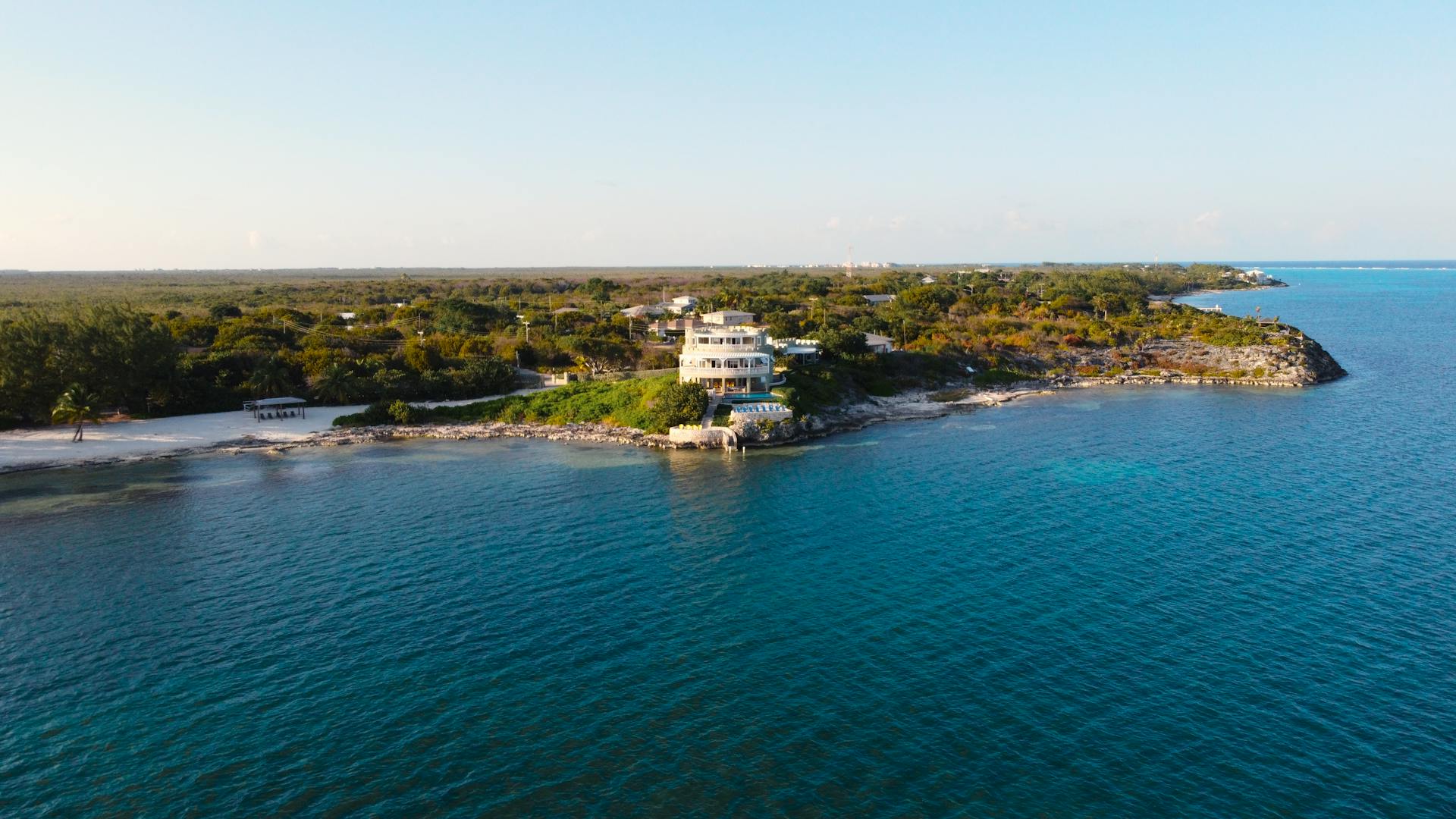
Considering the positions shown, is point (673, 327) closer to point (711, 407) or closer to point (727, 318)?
point (727, 318)

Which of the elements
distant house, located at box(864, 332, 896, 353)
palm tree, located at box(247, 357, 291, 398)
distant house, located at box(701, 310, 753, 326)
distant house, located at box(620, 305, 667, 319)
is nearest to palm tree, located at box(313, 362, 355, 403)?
palm tree, located at box(247, 357, 291, 398)

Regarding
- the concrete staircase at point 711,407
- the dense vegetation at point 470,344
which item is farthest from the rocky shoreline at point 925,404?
the dense vegetation at point 470,344

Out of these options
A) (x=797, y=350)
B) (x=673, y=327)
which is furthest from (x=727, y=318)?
(x=673, y=327)

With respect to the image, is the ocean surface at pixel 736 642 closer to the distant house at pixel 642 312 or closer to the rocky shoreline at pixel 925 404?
the rocky shoreline at pixel 925 404

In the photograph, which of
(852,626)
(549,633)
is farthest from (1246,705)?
(549,633)

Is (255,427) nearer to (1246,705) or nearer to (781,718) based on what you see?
(781,718)

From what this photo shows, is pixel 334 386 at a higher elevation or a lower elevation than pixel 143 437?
higher
